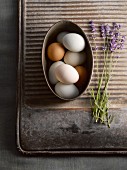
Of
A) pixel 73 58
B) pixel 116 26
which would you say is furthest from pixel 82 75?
pixel 116 26

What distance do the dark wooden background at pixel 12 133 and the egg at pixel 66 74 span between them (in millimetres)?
146

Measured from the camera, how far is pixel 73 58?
2.93 ft

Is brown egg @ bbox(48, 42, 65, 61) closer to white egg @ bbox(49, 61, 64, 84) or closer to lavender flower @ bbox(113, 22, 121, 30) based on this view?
white egg @ bbox(49, 61, 64, 84)

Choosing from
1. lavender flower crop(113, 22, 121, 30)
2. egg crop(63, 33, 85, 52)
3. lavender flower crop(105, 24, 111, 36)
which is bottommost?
egg crop(63, 33, 85, 52)

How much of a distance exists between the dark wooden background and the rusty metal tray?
2cm

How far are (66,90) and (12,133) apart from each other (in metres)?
0.17

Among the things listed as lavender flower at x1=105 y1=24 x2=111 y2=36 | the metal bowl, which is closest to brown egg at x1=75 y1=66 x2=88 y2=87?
the metal bowl

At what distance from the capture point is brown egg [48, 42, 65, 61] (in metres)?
0.89

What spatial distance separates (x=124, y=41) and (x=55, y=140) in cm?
28

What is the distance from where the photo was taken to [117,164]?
0.92 meters

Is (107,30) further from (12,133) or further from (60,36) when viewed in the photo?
(12,133)

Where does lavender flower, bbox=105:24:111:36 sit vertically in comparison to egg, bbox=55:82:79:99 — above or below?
above

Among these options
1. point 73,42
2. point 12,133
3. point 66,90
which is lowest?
point 12,133

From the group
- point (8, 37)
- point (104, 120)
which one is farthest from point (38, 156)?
point (8, 37)
